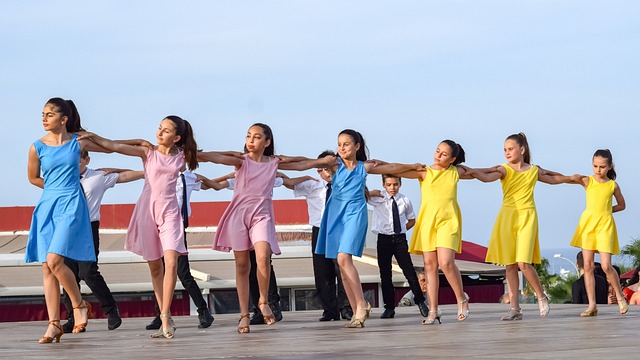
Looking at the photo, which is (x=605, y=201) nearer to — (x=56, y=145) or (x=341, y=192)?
(x=341, y=192)

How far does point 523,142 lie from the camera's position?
13.1 meters

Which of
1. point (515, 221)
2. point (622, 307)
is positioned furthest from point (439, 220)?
point (622, 307)

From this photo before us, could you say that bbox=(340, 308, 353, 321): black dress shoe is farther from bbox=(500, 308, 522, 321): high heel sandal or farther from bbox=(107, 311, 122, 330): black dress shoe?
bbox=(107, 311, 122, 330): black dress shoe

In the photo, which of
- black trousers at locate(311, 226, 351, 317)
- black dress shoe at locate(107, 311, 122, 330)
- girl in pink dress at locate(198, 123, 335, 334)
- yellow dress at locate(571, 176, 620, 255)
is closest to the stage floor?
black dress shoe at locate(107, 311, 122, 330)

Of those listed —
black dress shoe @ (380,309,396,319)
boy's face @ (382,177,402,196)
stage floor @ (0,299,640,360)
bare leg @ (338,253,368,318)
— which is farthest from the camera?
boy's face @ (382,177,402,196)

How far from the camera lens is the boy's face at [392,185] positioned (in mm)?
14266

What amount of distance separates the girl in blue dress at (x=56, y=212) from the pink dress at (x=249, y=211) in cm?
165

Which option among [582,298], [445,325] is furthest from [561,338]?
[582,298]

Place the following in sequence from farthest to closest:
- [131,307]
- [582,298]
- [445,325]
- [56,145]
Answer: [131,307] → [582,298] → [445,325] → [56,145]

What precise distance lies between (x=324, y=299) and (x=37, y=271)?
15.9m

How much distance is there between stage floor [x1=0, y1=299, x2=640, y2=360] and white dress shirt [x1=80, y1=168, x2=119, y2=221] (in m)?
1.22

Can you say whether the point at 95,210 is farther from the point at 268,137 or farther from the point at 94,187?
the point at 268,137

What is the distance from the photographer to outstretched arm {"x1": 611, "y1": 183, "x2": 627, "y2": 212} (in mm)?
13959

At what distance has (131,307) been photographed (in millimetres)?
27531
